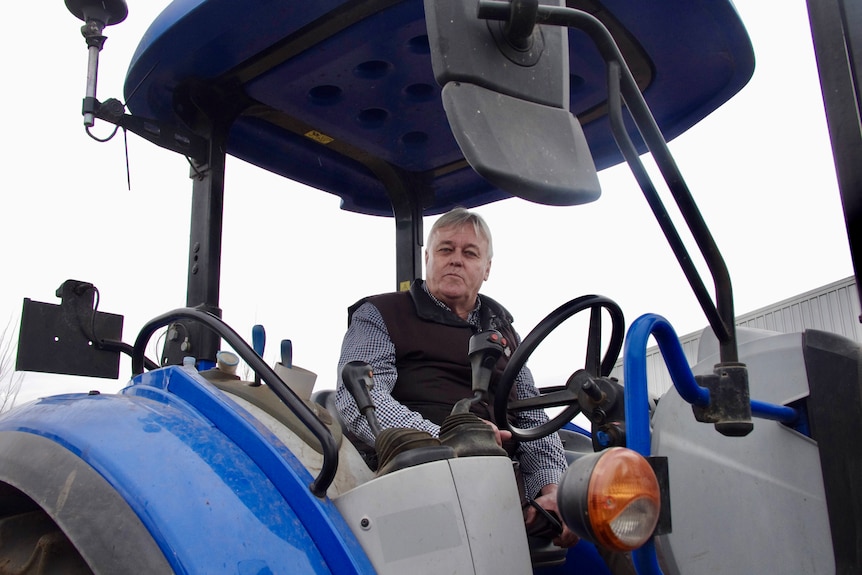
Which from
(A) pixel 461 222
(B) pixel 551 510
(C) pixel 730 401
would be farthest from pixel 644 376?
(A) pixel 461 222

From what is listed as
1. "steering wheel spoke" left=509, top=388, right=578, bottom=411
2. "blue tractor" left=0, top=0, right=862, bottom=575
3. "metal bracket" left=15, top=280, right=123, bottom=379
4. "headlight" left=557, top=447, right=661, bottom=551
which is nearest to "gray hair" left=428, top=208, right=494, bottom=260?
"blue tractor" left=0, top=0, right=862, bottom=575

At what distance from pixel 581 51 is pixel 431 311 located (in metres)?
0.87

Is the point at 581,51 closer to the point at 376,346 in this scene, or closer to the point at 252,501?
the point at 376,346

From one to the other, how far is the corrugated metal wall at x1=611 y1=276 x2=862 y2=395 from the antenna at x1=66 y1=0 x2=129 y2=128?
194 centimetres

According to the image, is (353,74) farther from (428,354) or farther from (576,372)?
(576,372)

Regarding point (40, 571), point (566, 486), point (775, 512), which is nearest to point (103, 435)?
point (40, 571)

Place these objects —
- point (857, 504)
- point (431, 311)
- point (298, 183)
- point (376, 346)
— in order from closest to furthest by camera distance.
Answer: point (857, 504) < point (376, 346) < point (431, 311) < point (298, 183)

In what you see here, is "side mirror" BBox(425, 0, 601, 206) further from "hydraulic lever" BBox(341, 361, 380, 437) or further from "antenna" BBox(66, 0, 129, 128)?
"antenna" BBox(66, 0, 129, 128)

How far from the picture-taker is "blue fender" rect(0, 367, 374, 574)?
1.19 metres

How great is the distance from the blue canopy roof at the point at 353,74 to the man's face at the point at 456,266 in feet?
1.01

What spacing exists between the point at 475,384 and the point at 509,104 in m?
0.81

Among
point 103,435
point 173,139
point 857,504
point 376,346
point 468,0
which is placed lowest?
point 857,504

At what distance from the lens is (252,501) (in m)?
1.26

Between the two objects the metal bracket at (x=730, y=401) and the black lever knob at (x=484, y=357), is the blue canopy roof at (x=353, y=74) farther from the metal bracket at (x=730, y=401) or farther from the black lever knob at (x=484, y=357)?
the metal bracket at (x=730, y=401)
